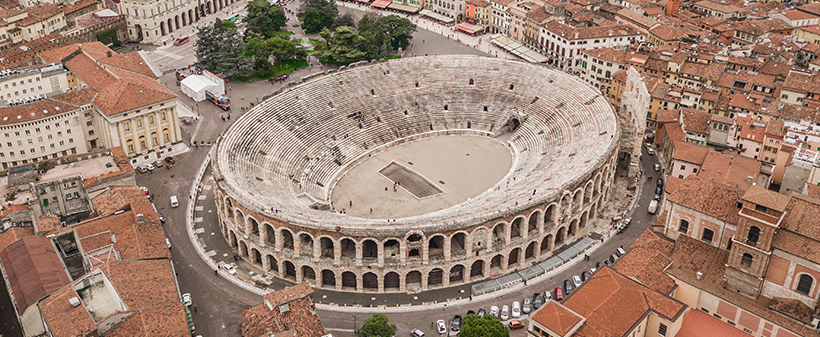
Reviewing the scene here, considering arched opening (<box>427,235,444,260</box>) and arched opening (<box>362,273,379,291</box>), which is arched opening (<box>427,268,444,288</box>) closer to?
arched opening (<box>427,235,444,260</box>)

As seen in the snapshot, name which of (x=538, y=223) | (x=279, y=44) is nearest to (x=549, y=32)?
(x=279, y=44)

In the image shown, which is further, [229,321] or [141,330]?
[229,321]

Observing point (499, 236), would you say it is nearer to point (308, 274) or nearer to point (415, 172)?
point (308, 274)

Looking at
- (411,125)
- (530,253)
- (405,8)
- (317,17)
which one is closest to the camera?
(530,253)

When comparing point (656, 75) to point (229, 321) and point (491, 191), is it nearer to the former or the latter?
point (491, 191)

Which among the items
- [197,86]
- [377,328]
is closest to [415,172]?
[377,328]

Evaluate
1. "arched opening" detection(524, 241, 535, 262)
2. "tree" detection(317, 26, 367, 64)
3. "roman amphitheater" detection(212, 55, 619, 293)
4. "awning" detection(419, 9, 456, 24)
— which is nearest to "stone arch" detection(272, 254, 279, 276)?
"roman amphitheater" detection(212, 55, 619, 293)
